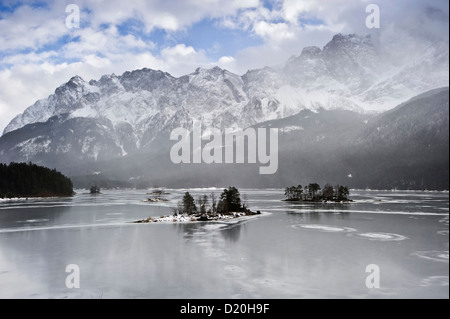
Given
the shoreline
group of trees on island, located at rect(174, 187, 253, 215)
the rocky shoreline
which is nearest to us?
the shoreline

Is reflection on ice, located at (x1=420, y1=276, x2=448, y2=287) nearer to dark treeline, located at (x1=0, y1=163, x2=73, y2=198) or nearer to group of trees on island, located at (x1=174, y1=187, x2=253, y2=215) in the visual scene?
group of trees on island, located at (x1=174, y1=187, x2=253, y2=215)

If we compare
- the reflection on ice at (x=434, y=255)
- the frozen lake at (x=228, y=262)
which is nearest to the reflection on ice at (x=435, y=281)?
the frozen lake at (x=228, y=262)

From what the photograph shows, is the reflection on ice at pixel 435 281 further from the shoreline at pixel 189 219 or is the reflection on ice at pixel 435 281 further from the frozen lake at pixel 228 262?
the shoreline at pixel 189 219

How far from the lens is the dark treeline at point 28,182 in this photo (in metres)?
155

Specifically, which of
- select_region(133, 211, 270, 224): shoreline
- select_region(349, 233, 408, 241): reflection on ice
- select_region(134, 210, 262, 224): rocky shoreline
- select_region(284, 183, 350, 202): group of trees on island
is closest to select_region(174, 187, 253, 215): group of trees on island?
select_region(134, 210, 262, 224): rocky shoreline

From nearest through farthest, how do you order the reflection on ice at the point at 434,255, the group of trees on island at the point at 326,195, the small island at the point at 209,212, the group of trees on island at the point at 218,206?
the reflection on ice at the point at 434,255 < the small island at the point at 209,212 < the group of trees on island at the point at 218,206 < the group of trees on island at the point at 326,195

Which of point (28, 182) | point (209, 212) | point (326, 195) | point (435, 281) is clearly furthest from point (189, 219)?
point (28, 182)

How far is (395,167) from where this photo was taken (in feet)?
618

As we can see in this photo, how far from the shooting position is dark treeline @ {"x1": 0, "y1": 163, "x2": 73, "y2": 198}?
15462 cm

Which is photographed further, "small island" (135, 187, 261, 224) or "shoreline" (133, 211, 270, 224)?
"small island" (135, 187, 261, 224)

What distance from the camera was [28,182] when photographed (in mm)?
161375

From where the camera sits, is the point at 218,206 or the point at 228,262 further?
the point at 218,206

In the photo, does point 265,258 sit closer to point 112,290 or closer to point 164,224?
point 112,290

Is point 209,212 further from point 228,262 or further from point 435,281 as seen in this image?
point 435,281
